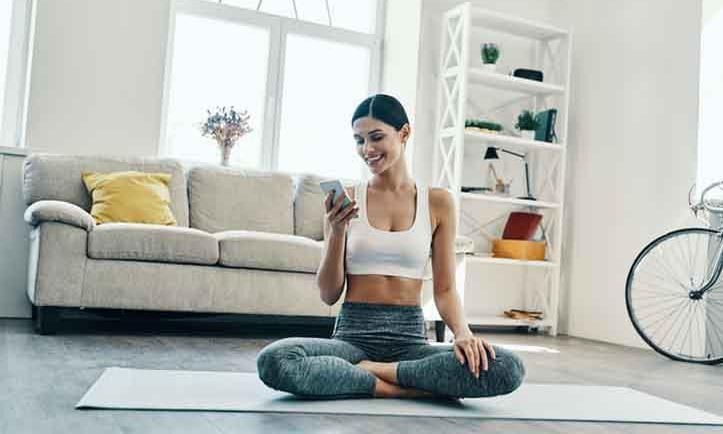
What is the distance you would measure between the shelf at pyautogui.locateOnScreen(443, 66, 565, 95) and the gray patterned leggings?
293cm

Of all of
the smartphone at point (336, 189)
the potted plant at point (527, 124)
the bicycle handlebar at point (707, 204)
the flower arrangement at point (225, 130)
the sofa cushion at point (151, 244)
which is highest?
the potted plant at point (527, 124)

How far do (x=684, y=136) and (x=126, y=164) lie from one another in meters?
3.03

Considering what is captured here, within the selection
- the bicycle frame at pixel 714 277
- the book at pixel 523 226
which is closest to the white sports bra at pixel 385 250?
the bicycle frame at pixel 714 277

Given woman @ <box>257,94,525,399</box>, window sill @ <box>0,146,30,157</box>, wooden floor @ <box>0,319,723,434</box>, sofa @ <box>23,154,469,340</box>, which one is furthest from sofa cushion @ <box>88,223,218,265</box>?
woman @ <box>257,94,525,399</box>

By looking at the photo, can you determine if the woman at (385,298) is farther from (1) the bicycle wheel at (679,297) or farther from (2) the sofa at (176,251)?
(1) the bicycle wheel at (679,297)

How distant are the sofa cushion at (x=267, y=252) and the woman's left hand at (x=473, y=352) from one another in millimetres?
1883

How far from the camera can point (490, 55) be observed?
192 inches

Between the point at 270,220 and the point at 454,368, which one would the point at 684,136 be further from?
the point at 454,368

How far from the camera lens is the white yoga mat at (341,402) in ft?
6.02

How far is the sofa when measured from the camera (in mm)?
3221

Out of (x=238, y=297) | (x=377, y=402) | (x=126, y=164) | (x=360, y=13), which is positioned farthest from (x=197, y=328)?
(x=360, y=13)

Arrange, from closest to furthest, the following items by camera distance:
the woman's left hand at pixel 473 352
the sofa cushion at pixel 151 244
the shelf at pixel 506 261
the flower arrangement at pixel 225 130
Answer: the woman's left hand at pixel 473 352 → the sofa cushion at pixel 151 244 → the flower arrangement at pixel 225 130 → the shelf at pixel 506 261

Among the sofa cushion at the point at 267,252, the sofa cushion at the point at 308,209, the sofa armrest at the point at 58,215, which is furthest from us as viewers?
the sofa cushion at the point at 308,209

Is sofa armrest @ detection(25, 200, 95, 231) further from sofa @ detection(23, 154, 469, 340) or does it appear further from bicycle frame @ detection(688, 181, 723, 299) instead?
bicycle frame @ detection(688, 181, 723, 299)
